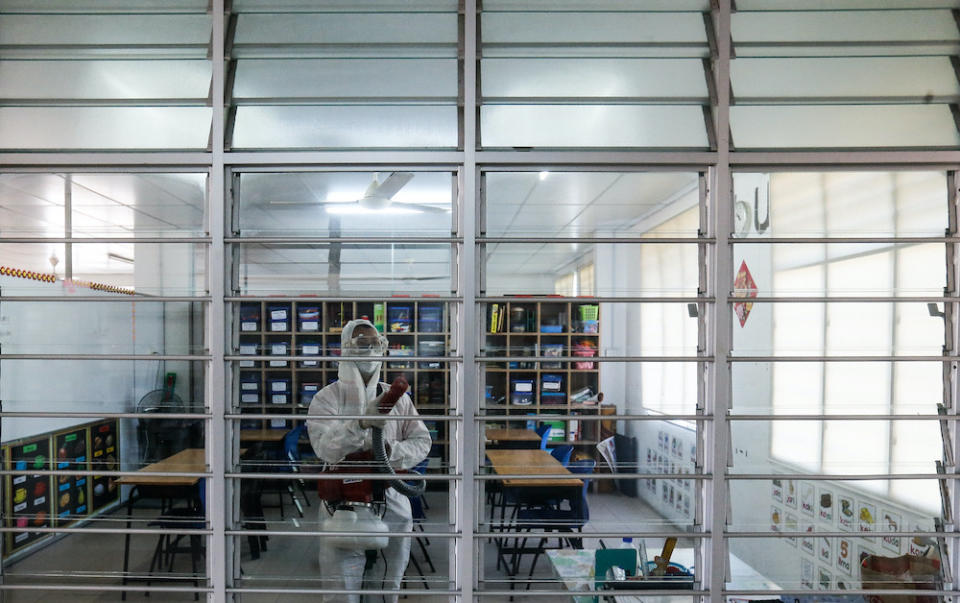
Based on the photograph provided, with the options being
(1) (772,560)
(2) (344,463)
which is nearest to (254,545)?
(2) (344,463)

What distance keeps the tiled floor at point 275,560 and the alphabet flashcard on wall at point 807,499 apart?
63 centimetres

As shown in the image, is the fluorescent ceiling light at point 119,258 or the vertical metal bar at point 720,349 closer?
the vertical metal bar at point 720,349

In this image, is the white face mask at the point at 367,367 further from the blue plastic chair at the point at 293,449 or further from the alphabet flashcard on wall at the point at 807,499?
the alphabet flashcard on wall at the point at 807,499

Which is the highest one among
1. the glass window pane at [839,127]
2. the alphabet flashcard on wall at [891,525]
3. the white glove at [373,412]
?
the glass window pane at [839,127]

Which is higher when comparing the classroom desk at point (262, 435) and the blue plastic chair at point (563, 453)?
the classroom desk at point (262, 435)

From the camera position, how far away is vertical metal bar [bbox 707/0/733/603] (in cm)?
229

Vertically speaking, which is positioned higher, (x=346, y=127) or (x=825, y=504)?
(x=346, y=127)

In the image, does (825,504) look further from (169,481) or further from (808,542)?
(169,481)

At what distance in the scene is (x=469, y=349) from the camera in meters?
2.28

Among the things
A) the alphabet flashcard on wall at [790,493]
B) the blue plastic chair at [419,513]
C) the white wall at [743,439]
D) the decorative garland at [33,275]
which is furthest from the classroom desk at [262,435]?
the alphabet flashcard on wall at [790,493]

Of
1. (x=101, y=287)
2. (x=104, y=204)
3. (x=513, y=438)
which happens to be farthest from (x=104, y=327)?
(x=513, y=438)

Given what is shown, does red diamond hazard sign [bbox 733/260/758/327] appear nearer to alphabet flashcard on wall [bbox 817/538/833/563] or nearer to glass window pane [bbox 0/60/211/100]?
alphabet flashcard on wall [bbox 817/538/833/563]

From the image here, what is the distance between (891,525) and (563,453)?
148 cm

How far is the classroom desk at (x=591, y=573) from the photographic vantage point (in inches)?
89.7
